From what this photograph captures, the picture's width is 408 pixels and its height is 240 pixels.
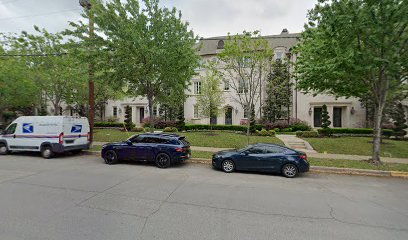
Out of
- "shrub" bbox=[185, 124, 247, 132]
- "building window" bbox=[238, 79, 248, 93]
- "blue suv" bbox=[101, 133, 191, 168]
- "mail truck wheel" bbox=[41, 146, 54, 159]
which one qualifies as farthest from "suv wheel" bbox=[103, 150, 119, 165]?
"shrub" bbox=[185, 124, 247, 132]

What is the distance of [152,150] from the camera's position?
913 centimetres

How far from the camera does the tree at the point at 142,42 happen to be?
10.1 meters

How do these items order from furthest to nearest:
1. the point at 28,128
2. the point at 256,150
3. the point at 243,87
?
the point at 243,87 → the point at 28,128 → the point at 256,150

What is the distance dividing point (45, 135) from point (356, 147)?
19.2m

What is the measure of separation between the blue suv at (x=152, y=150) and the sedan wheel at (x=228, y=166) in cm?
183

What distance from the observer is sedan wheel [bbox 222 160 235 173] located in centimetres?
855

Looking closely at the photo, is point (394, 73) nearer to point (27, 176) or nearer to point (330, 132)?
point (330, 132)

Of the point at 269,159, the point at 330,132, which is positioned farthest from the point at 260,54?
the point at 330,132

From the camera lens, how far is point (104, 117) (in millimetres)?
29875

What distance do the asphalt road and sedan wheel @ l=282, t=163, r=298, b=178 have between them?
300 mm

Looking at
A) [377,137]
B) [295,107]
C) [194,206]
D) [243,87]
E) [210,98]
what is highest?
[243,87]

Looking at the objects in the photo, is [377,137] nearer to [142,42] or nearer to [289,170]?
[289,170]

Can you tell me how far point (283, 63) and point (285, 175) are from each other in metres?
17.8

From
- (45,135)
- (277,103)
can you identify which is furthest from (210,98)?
(45,135)
